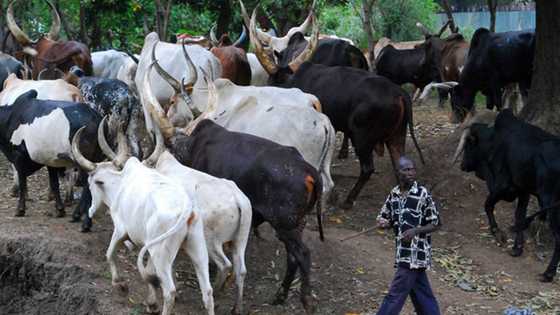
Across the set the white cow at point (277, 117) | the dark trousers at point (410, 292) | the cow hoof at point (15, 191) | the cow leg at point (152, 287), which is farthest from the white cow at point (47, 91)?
the dark trousers at point (410, 292)

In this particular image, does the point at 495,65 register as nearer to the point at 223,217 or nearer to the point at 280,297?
the point at 280,297

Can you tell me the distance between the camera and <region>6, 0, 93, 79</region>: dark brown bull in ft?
45.8

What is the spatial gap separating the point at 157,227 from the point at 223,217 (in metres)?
0.67

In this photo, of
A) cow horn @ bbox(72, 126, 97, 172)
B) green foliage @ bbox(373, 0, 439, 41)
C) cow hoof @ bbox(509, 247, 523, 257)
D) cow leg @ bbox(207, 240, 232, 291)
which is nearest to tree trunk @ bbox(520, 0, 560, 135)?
cow hoof @ bbox(509, 247, 523, 257)

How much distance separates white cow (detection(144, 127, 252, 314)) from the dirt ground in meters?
0.41

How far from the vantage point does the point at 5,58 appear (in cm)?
1456

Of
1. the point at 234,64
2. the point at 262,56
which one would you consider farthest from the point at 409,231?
the point at 234,64

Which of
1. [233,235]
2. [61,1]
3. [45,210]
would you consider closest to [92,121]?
[45,210]

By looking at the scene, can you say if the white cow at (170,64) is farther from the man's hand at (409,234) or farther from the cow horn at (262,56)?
the man's hand at (409,234)

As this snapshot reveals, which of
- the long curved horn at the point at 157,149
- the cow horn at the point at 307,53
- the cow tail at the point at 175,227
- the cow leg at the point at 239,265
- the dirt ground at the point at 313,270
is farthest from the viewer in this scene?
the cow horn at the point at 307,53

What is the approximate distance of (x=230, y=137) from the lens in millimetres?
9008

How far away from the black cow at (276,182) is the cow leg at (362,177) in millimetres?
2583

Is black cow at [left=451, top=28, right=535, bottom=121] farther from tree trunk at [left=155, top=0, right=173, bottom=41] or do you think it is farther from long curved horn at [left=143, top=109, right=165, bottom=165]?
long curved horn at [left=143, top=109, right=165, bottom=165]

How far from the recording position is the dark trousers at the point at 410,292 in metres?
7.53
